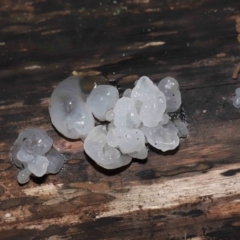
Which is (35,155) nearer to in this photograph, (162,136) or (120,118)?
(120,118)

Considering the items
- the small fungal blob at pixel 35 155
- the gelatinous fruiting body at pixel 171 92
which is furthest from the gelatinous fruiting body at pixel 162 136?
the small fungal blob at pixel 35 155

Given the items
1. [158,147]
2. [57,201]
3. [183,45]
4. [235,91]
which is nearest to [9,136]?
[57,201]

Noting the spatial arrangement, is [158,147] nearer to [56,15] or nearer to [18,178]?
[18,178]

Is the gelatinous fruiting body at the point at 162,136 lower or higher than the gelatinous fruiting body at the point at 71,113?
lower

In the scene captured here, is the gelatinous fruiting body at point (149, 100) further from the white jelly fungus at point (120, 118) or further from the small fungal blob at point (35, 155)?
the small fungal blob at point (35, 155)

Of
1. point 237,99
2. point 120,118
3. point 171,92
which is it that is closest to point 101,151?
point 120,118

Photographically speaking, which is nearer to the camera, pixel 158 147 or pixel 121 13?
pixel 158 147
